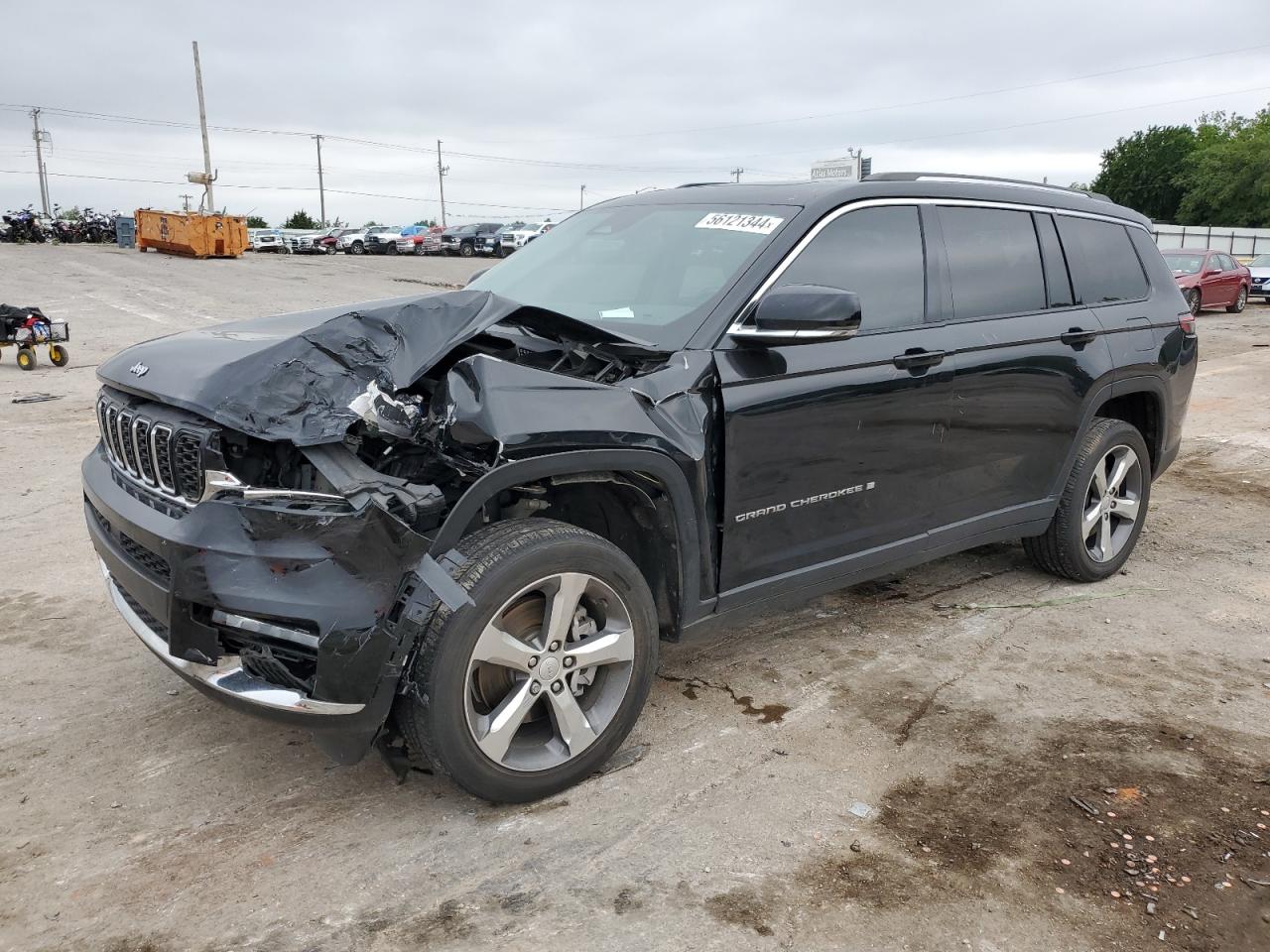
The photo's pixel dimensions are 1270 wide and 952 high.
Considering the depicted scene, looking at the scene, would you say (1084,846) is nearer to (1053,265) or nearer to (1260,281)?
(1053,265)

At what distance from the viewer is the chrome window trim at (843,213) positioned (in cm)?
350

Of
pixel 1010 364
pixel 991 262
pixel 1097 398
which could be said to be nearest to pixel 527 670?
pixel 1010 364

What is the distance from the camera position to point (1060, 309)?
4.79 meters

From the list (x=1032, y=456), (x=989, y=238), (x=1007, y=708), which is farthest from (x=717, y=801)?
(x=989, y=238)

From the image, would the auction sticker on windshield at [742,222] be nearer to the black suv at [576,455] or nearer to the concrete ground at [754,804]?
the black suv at [576,455]

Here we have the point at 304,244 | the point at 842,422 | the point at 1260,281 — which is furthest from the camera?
the point at 304,244

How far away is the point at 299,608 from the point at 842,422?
2.06m

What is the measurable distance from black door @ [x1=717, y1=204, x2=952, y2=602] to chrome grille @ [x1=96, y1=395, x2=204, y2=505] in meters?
1.64

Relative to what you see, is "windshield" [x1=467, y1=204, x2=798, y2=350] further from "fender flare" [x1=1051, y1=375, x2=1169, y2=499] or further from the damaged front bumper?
"fender flare" [x1=1051, y1=375, x2=1169, y2=499]

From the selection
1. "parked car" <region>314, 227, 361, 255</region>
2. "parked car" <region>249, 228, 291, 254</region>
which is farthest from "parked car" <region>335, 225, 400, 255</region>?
"parked car" <region>249, 228, 291, 254</region>

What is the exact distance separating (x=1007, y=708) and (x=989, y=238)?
2.06 m

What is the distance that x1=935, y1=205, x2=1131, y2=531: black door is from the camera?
14.0 feet

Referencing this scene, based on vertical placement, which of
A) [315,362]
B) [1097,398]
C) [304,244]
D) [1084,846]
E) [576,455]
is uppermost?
[304,244]

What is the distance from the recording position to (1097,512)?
203 inches
